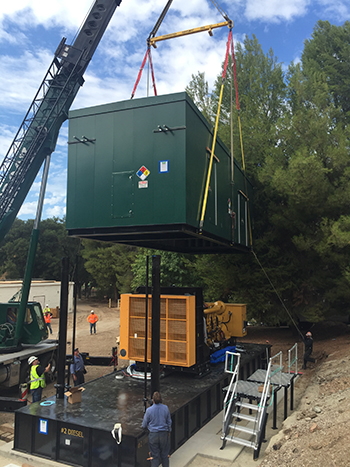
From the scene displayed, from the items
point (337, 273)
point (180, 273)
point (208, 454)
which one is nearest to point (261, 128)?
point (337, 273)

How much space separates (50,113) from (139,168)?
9.60 m

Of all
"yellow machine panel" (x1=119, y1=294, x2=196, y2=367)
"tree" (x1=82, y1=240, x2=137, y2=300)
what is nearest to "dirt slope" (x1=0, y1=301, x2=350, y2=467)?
"yellow machine panel" (x1=119, y1=294, x2=196, y2=367)

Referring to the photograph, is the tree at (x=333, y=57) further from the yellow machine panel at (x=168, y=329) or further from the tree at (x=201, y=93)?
the yellow machine panel at (x=168, y=329)

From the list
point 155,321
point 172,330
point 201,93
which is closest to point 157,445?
point 155,321

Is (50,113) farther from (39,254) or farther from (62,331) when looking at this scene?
(39,254)

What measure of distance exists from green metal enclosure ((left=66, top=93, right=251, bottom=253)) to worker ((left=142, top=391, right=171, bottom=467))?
A: 359cm

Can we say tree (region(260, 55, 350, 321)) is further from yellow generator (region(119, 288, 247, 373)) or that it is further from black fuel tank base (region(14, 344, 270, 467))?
black fuel tank base (region(14, 344, 270, 467))

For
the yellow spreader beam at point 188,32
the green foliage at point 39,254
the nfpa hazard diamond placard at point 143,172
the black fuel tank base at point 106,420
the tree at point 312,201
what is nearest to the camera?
the black fuel tank base at point 106,420

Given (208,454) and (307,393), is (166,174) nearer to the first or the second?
(208,454)

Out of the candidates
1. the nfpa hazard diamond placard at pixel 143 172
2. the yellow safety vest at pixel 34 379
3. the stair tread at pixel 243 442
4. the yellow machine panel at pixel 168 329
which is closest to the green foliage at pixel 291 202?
the yellow machine panel at pixel 168 329

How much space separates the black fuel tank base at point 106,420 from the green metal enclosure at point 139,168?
3911 mm

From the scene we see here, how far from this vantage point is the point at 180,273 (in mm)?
25531

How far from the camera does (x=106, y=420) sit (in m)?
7.44

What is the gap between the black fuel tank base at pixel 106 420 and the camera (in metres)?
6.87
